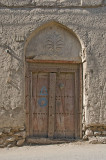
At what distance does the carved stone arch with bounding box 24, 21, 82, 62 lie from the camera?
18.8 feet

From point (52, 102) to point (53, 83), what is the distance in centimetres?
48

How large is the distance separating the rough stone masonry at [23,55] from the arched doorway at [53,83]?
21cm

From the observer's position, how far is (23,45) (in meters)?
5.53

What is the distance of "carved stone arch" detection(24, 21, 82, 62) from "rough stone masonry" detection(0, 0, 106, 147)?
18 cm

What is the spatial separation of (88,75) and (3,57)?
2.10 metres

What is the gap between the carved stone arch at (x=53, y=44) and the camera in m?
5.72

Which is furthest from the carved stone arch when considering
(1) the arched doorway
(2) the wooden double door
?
(2) the wooden double door

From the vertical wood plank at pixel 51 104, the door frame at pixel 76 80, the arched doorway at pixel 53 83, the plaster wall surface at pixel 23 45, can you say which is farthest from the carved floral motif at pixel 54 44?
the vertical wood plank at pixel 51 104

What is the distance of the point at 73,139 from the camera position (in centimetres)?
569

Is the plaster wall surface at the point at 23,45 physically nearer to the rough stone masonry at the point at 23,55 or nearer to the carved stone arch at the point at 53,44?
the rough stone masonry at the point at 23,55

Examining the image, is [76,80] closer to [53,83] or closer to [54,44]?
[53,83]

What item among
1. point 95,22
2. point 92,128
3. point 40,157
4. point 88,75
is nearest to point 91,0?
point 95,22

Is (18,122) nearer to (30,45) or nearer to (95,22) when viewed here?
(30,45)

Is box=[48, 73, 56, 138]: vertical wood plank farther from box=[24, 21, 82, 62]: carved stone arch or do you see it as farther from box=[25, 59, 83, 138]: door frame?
box=[24, 21, 82, 62]: carved stone arch
